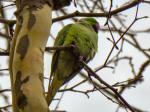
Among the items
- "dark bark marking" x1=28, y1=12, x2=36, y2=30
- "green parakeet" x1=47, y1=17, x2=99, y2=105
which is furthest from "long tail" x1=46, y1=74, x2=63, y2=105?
"dark bark marking" x1=28, y1=12, x2=36, y2=30

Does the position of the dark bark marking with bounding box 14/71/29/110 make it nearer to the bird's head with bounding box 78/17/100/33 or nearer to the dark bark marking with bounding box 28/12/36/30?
the dark bark marking with bounding box 28/12/36/30

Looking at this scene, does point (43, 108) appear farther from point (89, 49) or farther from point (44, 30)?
point (89, 49)

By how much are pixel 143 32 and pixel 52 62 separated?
103cm

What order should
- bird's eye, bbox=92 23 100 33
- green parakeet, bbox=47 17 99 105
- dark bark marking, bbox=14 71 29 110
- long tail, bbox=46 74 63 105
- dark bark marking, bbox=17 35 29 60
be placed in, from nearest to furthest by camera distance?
dark bark marking, bbox=14 71 29 110 → dark bark marking, bbox=17 35 29 60 → long tail, bbox=46 74 63 105 → green parakeet, bbox=47 17 99 105 → bird's eye, bbox=92 23 100 33

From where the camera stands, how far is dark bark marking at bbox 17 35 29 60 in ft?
4.54

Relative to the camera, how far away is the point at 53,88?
242cm

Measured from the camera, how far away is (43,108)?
3.97 feet

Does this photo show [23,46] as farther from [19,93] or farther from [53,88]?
[53,88]

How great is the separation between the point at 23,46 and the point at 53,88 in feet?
3.42

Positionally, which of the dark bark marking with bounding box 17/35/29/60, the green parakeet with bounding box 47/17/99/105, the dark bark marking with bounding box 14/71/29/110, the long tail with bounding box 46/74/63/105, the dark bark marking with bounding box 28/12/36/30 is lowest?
the long tail with bounding box 46/74/63/105

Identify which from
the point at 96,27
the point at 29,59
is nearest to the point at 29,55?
the point at 29,59

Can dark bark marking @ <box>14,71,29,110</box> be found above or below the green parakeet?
above

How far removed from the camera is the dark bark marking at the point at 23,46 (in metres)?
1.38

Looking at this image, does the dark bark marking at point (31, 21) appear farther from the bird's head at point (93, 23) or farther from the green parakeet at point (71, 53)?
the bird's head at point (93, 23)
